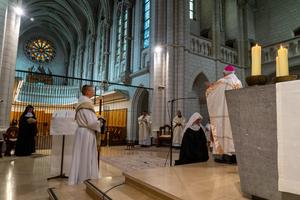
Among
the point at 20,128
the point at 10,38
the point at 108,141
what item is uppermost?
the point at 10,38

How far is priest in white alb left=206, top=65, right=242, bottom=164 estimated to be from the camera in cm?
301

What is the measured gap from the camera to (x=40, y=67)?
26.7m

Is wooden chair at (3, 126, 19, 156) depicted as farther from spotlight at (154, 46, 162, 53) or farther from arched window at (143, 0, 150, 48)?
arched window at (143, 0, 150, 48)

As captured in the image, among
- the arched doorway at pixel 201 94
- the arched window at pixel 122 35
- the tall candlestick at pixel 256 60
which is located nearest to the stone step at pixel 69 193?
the tall candlestick at pixel 256 60

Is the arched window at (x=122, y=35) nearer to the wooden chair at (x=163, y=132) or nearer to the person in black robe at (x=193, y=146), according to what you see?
the wooden chair at (x=163, y=132)

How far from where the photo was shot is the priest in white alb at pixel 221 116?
3012 millimetres

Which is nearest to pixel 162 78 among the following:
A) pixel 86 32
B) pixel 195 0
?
pixel 195 0

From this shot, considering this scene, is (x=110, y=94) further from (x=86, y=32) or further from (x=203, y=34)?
(x=86, y=32)

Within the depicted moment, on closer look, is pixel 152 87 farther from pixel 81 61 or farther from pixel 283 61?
pixel 81 61

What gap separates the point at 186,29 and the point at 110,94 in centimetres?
623

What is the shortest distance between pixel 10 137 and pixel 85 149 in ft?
17.5

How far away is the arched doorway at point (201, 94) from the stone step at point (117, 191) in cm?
1031

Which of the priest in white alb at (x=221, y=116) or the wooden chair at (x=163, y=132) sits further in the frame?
the wooden chair at (x=163, y=132)

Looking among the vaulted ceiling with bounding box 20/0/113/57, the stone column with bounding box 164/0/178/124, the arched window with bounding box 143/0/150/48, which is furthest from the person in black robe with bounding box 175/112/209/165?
the vaulted ceiling with bounding box 20/0/113/57
